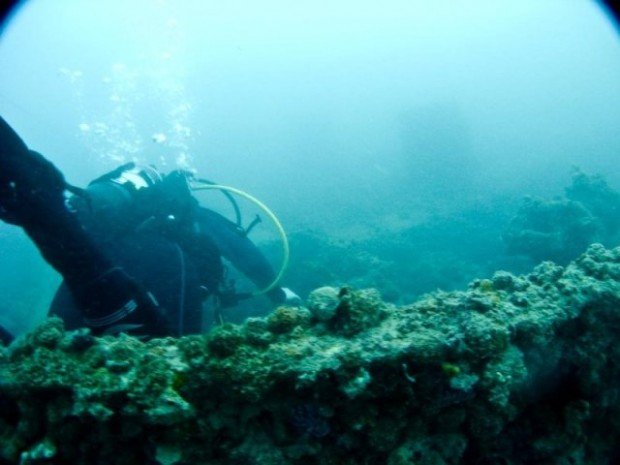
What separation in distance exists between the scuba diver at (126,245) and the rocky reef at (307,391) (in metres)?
1.34

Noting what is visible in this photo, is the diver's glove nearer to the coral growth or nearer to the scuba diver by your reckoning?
the scuba diver

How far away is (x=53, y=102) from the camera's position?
103 meters

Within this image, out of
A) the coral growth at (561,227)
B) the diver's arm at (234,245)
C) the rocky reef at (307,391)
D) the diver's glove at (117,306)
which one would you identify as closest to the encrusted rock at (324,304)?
the rocky reef at (307,391)

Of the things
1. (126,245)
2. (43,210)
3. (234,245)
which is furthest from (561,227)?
(43,210)

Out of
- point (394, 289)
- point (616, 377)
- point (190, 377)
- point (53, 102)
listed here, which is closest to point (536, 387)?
point (616, 377)

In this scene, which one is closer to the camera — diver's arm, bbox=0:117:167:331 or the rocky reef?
the rocky reef

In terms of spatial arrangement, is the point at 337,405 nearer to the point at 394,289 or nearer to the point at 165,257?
the point at 165,257

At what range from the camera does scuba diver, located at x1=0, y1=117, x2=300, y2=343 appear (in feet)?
9.48

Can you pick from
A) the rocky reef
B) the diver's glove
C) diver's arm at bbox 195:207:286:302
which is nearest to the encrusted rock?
the rocky reef

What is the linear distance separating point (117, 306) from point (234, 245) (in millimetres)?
2605

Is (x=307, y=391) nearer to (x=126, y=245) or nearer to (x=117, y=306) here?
(x=117, y=306)

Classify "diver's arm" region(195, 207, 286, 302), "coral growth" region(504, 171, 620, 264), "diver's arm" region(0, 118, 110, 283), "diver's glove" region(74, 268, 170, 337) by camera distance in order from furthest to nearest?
"coral growth" region(504, 171, 620, 264), "diver's arm" region(195, 207, 286, 302), "diver's glove" region(74, 268, 170, 337), "diver's arm" region(0, 118, 110, 283)

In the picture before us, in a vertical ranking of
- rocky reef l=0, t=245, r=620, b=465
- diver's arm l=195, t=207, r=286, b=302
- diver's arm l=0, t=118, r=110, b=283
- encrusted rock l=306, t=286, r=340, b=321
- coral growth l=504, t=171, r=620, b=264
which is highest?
coral growth l=504, t=171, r=620, b=264

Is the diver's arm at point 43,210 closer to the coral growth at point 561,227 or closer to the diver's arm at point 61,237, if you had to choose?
the diver's arm at point 61,237
